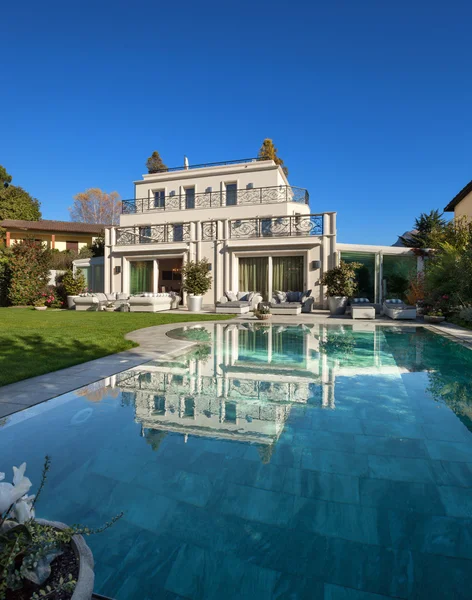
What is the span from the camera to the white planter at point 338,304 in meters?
16.4

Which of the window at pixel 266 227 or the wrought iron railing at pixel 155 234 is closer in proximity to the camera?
the window at pixel 266 227

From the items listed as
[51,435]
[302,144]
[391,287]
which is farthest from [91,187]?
[51,435]

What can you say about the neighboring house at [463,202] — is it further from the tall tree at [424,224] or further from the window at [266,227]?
the window at [266,227]

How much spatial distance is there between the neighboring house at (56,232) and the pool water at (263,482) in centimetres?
3862

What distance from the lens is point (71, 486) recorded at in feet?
8.04

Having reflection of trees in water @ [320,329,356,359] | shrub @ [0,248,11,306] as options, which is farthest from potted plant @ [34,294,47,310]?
reflection of trees in water @ [320,329,356,359]

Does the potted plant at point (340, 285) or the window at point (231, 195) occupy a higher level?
the window at point (231, 195)

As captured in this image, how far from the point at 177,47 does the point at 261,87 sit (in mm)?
4365

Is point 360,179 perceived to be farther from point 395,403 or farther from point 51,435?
point 51,435

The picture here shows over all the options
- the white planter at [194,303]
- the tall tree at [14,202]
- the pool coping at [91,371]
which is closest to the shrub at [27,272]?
the white planter at [194,303]

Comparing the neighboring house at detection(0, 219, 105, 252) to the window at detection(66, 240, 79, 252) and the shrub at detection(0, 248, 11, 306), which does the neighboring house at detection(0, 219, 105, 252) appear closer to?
the window at detection(66, 240, 79, 252)

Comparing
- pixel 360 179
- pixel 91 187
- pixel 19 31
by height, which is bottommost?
pixel 360 179

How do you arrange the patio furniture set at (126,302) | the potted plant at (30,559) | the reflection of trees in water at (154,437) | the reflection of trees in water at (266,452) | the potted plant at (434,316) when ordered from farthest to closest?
the patio furniture set at (126,302) → the potted plant at (434,316) → the reflection of trees in water at (154,437) → the reflection of trees in water at (266,452) → the potted plant at (30,559)

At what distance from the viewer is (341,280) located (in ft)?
53.4
